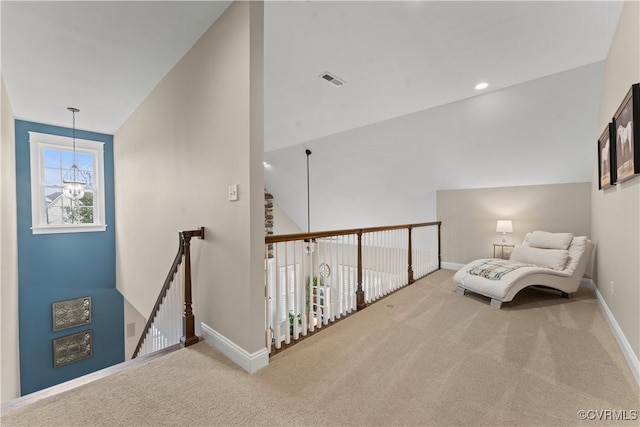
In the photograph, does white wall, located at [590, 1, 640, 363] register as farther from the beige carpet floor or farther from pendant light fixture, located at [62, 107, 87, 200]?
pendant light fixture, located at [62, 107, 87, 200]

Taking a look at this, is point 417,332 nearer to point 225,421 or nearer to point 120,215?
point 225,421

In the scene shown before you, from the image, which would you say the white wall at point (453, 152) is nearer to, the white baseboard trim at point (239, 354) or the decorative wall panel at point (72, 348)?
the white baseboard trim at point (239, 354)

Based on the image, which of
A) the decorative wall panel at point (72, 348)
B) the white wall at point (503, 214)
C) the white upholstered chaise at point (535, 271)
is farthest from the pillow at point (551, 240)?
the decorative wall panel at point (72, 348)

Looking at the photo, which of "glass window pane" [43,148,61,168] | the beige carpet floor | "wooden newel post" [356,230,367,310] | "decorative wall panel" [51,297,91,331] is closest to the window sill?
"glass window pane" [43,148,61,168]

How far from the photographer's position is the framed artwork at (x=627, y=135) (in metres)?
1.74

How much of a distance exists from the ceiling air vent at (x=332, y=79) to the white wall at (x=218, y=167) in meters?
1.04

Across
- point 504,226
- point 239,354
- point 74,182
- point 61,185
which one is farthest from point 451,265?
point 61,185

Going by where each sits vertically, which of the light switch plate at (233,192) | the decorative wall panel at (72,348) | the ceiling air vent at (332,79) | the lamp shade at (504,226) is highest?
the ceiling air vent at (332,79)

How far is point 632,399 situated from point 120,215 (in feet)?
21.6

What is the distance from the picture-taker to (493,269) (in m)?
3.36

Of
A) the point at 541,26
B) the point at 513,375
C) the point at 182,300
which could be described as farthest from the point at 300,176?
the point at 513,375

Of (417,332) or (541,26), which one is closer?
(541,26)

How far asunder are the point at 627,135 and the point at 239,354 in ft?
10.7

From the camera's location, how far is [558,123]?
11.2 feet
